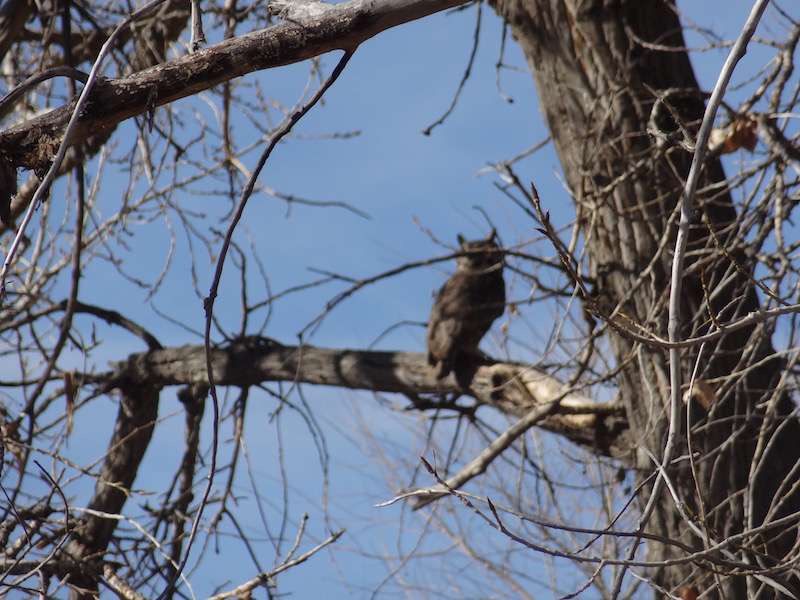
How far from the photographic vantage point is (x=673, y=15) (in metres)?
4.29

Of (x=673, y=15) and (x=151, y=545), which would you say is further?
(x=673, y=15)

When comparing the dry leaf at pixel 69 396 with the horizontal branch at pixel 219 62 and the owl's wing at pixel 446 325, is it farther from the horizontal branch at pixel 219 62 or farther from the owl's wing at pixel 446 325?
the horizontal branch at pixel 219 62

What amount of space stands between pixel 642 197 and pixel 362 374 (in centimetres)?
150

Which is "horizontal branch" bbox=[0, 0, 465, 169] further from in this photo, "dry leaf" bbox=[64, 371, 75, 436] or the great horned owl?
the great horned owl

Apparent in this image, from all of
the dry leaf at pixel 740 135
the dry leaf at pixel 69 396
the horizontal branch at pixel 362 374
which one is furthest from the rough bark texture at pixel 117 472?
the dry leaf at pixel 740 135

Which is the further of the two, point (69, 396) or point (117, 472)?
point (117, 472)

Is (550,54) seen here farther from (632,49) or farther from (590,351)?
(590,351)

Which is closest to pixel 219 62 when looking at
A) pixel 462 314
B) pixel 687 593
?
pixel 687 593

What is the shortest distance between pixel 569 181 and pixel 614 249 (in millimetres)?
383

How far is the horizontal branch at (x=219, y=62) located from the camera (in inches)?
72.3

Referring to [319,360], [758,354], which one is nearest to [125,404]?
[319,360]

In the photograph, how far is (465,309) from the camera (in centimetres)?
530

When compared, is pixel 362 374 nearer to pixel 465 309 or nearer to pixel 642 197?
pixel 465 309

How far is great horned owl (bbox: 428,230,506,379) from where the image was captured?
15.4ft
